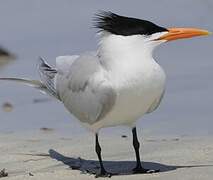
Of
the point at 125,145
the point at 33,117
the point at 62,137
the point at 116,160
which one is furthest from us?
the point at 33,117

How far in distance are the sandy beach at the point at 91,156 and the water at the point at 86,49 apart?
1.42 ft

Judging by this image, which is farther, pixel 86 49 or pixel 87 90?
pixel 86 49

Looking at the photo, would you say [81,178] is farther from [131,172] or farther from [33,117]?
[33,117]

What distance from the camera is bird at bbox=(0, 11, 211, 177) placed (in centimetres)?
682

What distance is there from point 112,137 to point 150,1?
639 centimetres

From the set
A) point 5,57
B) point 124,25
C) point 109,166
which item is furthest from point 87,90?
point 5,57

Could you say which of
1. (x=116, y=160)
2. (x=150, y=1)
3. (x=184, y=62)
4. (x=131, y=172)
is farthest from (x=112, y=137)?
(x=150, y=1)

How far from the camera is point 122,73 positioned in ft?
22.4

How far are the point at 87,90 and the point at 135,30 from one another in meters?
0.60

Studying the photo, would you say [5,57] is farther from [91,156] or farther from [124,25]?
[124,25]

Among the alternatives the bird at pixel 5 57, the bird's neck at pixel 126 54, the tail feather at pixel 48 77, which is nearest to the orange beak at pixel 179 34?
the bird's neck at pixel 126 54

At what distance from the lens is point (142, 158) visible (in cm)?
783

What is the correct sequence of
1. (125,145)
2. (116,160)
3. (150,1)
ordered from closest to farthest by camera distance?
(116,160)
(125,145)
(150,1)

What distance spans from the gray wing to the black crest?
296mm
